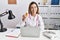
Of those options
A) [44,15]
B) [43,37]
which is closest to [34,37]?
[43,37]

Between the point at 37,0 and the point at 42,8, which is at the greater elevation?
the point at 37,0

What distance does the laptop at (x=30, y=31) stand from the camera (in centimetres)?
167

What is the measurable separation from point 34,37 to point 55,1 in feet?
5.63

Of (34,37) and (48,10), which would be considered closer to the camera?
(34,37)

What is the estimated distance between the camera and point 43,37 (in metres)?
1.69

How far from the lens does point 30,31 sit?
1.67 metres

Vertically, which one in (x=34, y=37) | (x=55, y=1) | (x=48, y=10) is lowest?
(x=34, y=37)

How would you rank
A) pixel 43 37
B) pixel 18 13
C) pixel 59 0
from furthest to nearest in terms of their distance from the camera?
1. pixel 18 13
2. pixel 59 0
3. pixel 43 37

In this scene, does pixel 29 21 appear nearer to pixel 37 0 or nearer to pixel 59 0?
pixel 37 0

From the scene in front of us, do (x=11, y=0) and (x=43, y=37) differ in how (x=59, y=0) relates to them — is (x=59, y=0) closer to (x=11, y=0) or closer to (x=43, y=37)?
A: (x=11, y=0)

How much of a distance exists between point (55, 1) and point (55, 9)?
20cm

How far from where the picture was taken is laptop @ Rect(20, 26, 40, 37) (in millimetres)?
1669

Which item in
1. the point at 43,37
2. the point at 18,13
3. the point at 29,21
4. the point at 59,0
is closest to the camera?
the point at 43,37

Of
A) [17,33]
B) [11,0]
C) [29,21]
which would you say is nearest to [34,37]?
[17,33]
